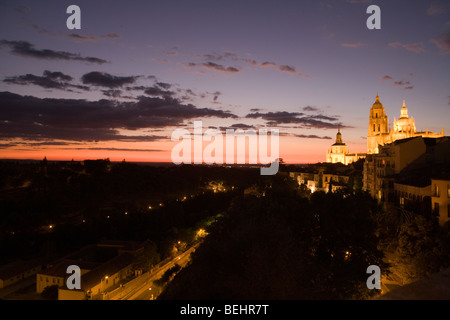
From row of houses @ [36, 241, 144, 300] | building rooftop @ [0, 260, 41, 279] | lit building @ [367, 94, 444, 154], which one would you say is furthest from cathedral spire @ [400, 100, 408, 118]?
building rooftop @ [0, 260, 41, 279]

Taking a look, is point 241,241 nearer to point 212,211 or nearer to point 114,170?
point 212,211

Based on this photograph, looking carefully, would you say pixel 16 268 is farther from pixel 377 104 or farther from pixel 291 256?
pixel 377 104

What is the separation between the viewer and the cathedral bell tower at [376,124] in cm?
7500

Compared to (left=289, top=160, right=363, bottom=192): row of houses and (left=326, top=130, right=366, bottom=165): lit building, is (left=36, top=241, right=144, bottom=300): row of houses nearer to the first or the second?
(left=289, top=160, right=363, bottom=192): row of houses

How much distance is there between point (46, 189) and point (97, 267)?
142ft

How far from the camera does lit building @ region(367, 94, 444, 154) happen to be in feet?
213

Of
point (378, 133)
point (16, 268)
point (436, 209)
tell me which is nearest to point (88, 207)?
point (16, 268)

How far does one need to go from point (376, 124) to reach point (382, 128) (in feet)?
5.53

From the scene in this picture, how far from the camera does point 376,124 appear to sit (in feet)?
253

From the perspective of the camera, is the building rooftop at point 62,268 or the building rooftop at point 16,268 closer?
the building rooftop at point 62,268

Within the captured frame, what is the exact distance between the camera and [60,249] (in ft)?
133

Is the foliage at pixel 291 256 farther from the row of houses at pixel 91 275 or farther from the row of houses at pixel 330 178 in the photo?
the row of houses at pixel 330 178

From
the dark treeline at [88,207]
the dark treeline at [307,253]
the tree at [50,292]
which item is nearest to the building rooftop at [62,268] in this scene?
the tree at [50,292]
